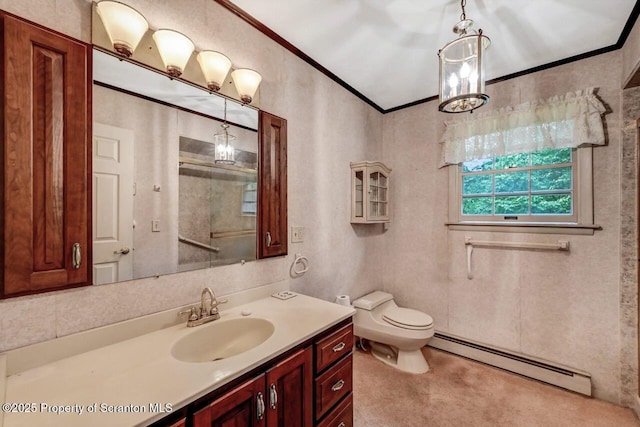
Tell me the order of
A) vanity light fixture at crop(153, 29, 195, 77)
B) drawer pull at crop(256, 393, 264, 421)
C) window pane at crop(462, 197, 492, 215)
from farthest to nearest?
window pane at crop(462, 197, 492, 215) → vanity light fixture at crop(153, 29, 195, 77) → drawer pull at crop(256, 393, 264, 421)

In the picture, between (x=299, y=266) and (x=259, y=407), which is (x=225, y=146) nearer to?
(x=299, y=266)

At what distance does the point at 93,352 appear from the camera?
97cm

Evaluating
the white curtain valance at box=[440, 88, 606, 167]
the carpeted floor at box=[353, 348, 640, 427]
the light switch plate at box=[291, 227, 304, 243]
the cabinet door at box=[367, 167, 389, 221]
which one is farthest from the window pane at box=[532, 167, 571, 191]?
the light switch plate at box=[291, 227, 304, 243]

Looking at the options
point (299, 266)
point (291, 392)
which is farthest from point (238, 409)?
point (299, 266)

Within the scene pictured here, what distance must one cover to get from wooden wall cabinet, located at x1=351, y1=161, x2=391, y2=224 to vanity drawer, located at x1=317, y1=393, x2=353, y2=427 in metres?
1.40

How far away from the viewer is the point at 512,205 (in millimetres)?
2221

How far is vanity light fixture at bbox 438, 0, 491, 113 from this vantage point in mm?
1139

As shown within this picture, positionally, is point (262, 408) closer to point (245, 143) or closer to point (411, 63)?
point (245, 143)

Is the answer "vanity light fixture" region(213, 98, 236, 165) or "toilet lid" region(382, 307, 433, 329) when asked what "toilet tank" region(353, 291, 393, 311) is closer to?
"toilet lid" region(382, 307, 433, 329)

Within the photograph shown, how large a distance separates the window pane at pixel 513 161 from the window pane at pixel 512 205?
27 cm

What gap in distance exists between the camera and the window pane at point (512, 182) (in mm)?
2178

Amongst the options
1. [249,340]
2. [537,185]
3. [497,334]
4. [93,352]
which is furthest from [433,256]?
[93,352]

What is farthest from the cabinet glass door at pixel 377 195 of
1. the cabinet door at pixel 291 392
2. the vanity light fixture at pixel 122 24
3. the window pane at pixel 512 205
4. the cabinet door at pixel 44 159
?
the cabinet door at pixel 44 159

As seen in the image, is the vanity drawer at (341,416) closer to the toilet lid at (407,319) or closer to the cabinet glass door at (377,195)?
the toilet lid at (407,319)
